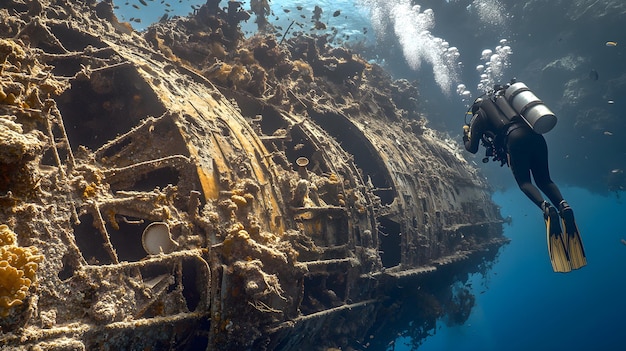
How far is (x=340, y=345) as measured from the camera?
23.1 feet

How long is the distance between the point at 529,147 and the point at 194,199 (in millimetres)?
6303

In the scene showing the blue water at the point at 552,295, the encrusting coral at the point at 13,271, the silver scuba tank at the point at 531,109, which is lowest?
the blue water at the point at 552,295

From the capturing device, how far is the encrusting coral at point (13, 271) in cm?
271

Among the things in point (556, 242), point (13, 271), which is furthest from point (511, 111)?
point (13, 271)

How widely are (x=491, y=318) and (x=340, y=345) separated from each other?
139270 millimetres

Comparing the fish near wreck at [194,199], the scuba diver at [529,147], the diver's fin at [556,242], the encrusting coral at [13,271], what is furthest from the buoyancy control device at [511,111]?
the encrusting coral at [13,271]

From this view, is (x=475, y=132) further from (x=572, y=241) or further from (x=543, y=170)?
(x=572, y=241)

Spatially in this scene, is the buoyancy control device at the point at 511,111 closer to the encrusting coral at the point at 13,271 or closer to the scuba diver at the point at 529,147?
the scuba diver at the point at 529,147

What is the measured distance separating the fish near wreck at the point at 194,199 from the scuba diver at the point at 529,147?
114 inches

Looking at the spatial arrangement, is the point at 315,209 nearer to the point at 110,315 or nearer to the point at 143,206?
the point at 143,206

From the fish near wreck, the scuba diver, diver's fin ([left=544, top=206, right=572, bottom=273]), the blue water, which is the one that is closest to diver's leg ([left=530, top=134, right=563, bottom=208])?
the scuba diver

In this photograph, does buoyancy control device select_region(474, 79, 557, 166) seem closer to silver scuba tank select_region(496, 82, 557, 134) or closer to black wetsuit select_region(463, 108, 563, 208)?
silver scuba tank select_region(496, 82, 557, 134)

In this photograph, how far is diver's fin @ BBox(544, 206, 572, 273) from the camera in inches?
248

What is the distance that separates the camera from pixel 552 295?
11731 centimetres
